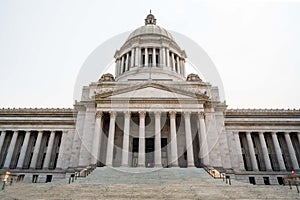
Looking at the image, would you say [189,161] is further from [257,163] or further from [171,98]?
[257,163]

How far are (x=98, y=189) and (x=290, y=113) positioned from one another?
33250mm

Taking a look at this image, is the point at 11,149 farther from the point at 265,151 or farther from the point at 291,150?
the point at 291,150

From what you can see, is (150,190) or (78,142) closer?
(150,190)

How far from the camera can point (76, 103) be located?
1331 inches

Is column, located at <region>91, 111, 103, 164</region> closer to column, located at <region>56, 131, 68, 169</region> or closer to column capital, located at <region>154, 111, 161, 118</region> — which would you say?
column capital, located at <region>154, 111, 161, 118</region>

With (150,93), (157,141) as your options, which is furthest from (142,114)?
(157,141)

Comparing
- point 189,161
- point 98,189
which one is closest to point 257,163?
point 189,161

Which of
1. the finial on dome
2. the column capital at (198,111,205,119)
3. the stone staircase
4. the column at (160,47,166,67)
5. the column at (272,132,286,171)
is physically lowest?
the stone staircase

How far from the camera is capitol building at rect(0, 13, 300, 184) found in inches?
1111

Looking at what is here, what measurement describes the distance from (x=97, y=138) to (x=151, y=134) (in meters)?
7.17

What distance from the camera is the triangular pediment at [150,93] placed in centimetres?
2994

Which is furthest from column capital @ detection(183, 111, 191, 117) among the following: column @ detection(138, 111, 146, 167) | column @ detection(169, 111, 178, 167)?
column @ detection(138, 111, 146, 167)

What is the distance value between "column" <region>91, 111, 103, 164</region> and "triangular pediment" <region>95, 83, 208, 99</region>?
2879 mm

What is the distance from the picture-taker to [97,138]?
91.9ft
